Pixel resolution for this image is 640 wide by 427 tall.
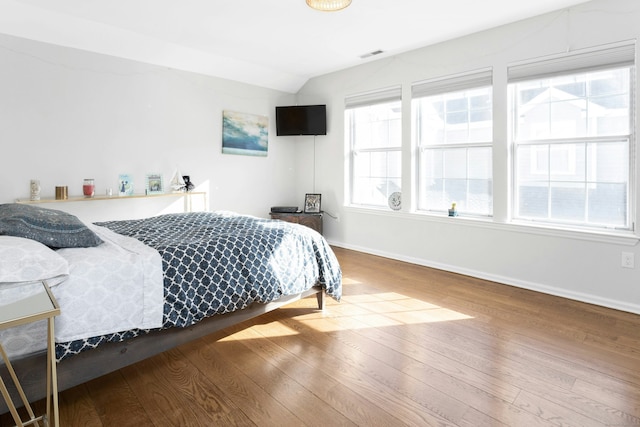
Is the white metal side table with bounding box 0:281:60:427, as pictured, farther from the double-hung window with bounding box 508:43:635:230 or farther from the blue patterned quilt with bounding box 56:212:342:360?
the double-hung window with bounding box 508:43:635:230

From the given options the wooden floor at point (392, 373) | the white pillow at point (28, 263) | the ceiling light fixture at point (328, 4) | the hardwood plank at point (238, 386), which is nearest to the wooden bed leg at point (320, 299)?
the wooden floor at point (392, 373)

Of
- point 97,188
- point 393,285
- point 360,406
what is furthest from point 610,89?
point 97,188

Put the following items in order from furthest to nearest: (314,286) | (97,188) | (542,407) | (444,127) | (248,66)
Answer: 1. (248,66)
2. (444,127)
3. (97,188)
4. (314,286)
5. (542,407)

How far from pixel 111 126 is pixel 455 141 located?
12.2 feet

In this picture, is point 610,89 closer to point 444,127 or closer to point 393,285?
point 444,127

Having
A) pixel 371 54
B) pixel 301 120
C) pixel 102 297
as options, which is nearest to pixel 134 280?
pixel 102 297

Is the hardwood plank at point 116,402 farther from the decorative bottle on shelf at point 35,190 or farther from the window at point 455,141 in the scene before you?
the window at point 455,141

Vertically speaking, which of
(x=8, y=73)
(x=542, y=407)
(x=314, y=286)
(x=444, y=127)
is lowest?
(x=542, y=407)

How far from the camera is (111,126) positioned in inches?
160

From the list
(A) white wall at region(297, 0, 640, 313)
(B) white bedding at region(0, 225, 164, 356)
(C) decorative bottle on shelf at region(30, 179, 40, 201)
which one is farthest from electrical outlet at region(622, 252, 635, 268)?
(C) decorative bottle on shelf at region(30, 179, 40, 201)

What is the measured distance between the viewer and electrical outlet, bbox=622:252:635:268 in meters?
3.02

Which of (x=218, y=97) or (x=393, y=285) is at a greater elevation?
(x=218, y=97)

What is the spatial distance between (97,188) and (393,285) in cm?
320

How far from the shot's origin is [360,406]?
1.82 metres
